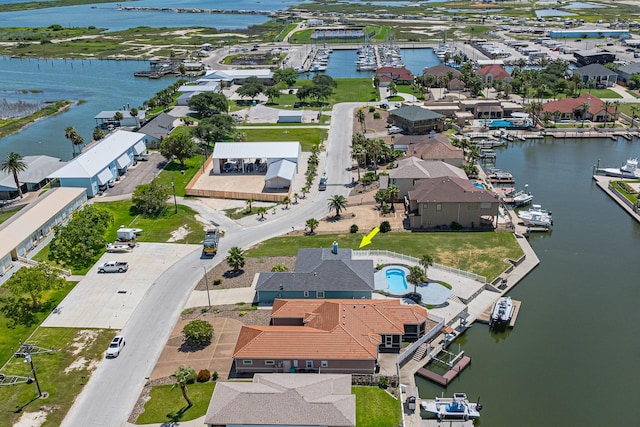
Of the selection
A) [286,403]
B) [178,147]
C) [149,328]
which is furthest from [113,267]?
[178,147]

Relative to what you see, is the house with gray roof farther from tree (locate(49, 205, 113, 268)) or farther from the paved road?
tree (locate(49, 205, 113, 268))

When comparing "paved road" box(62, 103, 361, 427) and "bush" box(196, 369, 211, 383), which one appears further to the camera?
"bush" box(196, 369, 211, 383)

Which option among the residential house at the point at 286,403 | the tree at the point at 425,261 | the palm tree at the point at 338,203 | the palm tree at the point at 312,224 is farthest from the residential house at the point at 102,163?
the residential house at the point at 286,403

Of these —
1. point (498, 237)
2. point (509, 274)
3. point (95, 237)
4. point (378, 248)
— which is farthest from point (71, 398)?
point (498, 237)

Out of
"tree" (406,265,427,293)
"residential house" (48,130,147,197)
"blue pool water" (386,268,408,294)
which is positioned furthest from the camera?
"residential house" (48,130,147,197)

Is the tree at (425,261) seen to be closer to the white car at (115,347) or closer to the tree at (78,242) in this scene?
the white car at (115,347)

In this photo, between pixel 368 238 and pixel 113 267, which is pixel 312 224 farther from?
pixel 113 267

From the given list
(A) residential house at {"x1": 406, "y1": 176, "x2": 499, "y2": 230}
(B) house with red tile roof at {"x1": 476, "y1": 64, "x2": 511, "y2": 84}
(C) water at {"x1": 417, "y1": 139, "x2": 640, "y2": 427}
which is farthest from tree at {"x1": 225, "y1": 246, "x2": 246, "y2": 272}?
(B) house with red tile roof at {"x1": 476, "y1": 64, "x2": 511, "y2": 84}
